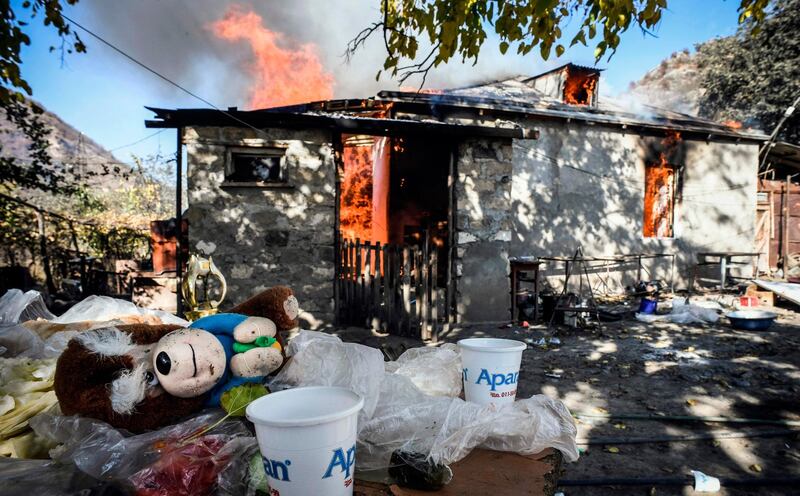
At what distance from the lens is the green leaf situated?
1.66 metres

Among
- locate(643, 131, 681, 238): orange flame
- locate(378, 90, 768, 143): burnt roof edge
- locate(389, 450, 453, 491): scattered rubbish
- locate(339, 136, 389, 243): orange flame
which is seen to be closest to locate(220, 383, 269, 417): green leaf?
locate(389, 450, 453, 491): scattered rubbish

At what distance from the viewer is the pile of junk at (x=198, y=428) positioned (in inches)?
55.4

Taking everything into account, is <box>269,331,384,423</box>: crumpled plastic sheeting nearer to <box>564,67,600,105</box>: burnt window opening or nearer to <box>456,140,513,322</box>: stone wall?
<box>456,140,513,322</box>: stone wall

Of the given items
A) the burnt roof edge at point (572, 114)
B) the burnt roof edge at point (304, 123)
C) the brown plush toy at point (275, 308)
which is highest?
the burnt roof edge at point (572, 114)

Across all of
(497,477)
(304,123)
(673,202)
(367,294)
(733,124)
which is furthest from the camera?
(733,124)

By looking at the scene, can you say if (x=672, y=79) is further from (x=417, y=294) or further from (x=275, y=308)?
(x=275, y=308)

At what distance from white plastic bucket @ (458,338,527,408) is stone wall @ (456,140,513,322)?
5.33 m

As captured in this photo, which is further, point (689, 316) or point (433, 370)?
point (689, 316)

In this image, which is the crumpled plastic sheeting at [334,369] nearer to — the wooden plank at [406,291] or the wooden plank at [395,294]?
the wooden plank at [406,291]

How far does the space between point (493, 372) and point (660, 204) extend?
43.0 feet

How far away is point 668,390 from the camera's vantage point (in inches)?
179

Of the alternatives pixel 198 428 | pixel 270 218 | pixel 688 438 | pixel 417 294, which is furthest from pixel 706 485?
pixel 270 218

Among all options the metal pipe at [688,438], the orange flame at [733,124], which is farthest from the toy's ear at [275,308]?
the orange flame at [733,124]

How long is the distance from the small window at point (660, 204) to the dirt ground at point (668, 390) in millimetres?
5203
